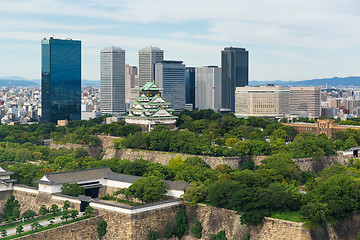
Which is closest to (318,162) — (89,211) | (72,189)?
(72,189)

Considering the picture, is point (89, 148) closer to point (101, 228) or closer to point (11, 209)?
point (11, 209)

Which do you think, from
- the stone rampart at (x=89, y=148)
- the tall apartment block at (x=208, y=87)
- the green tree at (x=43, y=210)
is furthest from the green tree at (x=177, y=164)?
the tall apartment block at (x=208, y=87)

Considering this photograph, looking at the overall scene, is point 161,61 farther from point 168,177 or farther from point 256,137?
point 168,177

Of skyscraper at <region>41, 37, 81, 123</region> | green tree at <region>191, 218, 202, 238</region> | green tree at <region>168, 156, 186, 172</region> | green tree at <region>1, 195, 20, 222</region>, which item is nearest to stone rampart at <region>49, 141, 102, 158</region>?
green tree at <region>168, 156, 186, 172</region>

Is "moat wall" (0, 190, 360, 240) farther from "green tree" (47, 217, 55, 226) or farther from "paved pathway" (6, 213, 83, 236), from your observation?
"paved pathway" (6, 213, 83, 236)

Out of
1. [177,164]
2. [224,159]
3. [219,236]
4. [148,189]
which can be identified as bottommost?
[219,236]
